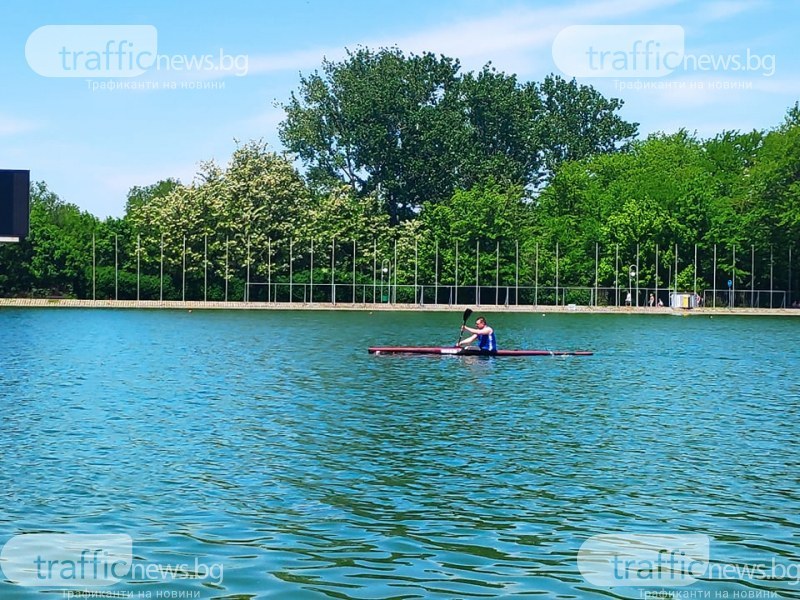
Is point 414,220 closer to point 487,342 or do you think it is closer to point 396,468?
point 487,342

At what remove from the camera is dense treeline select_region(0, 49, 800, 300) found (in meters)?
118

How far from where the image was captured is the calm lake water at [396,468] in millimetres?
15039

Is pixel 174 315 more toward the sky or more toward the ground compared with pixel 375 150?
more toward the ground

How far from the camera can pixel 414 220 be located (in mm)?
130750

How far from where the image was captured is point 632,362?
169 ft

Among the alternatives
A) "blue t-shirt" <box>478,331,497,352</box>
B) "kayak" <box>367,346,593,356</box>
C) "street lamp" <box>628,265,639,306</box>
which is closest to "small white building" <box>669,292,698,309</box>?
"street lamp" <box>628,265,639,306</box>

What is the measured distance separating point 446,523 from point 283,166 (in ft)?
361

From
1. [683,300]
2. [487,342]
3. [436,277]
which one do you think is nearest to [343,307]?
[436,277]

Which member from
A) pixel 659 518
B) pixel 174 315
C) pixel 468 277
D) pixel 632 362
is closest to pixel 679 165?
pixel 468 277

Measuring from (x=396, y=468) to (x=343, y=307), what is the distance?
93978 mm

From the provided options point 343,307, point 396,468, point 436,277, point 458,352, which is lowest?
point 396,468

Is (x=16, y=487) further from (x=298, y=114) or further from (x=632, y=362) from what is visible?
(x=298, y=114)

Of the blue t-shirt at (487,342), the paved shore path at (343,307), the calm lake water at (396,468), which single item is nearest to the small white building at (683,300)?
the paved shore path at (343,307)

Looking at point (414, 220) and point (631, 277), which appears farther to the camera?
point (414, 220)
